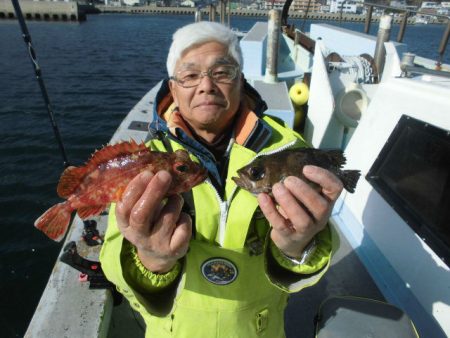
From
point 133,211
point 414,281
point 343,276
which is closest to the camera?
point 133,211

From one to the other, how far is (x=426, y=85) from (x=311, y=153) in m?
2.13

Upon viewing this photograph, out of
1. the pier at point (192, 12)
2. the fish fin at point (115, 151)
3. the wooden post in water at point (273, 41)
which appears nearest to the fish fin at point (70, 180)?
the fish fin at point (115, 151)

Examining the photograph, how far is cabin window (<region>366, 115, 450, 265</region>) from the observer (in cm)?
294

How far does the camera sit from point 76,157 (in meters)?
12.3

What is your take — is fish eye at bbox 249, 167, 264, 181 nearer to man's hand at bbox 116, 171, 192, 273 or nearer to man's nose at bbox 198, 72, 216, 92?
man's hand at bbox 116, 171, 192, 273

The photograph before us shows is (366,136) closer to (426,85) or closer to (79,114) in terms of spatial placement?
(426,85)

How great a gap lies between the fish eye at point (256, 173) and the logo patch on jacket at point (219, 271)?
63 centimetres

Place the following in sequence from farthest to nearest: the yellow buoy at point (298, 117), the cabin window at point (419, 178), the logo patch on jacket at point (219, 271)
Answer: the yellow buoy at point (298, 117), the cabin window at point (419, 178), the logo patch on jacket at point (219, 271)

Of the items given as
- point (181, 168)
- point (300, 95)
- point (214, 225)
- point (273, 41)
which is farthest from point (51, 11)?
point (214, 225)

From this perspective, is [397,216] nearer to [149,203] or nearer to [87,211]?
[149,203]

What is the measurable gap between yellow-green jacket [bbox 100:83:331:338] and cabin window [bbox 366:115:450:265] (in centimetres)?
131

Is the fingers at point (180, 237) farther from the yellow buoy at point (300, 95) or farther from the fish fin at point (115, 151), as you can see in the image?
the yellow buoy at point (300, 95)

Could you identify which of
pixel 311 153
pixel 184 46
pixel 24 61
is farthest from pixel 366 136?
pixel 24 61

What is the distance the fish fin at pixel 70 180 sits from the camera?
8.44ft
